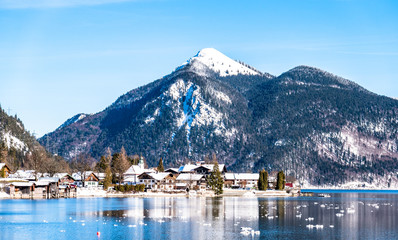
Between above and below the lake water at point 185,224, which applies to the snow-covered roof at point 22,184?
above

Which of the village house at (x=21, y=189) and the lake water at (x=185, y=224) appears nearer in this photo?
the lake water at (x=185, y=224)

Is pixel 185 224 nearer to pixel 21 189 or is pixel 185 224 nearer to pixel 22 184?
pixel 22 184

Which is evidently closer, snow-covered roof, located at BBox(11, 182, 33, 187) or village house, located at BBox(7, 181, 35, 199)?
village house, located at BBox(7, 181, 35, 199)

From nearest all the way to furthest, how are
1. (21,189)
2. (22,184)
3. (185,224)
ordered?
(185,224) < (22,184) < (21,189)

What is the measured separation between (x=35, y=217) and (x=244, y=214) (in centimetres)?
3637

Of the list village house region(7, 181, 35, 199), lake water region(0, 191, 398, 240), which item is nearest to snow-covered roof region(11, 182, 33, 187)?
village house region(7, 181, 35, 199)

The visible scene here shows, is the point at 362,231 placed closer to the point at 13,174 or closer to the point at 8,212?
the point at 8,212

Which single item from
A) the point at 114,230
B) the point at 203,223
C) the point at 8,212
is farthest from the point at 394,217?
the point at 8,212

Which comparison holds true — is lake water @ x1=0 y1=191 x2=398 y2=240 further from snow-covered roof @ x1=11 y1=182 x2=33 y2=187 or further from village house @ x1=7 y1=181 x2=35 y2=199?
snow-covered roof @ x1=11 y1=182 x2=33 y2=187

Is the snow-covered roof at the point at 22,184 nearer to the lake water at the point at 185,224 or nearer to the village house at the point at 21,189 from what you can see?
the village house at the point at 21,189

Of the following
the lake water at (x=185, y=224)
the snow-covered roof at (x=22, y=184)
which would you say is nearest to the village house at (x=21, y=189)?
the snow-covered roof at (x=22, y=184)

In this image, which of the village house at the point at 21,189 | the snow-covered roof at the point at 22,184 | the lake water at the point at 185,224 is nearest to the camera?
the lake water at the point at 185,224

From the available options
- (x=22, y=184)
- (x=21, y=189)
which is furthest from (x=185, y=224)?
(x=21, y=189)

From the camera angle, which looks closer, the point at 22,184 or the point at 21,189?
the point at 22,184
